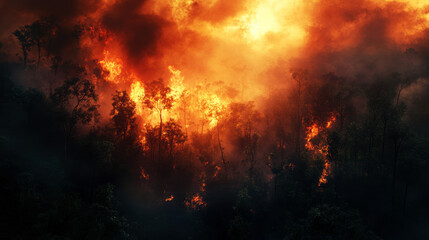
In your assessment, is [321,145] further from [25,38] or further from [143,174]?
[25,38]

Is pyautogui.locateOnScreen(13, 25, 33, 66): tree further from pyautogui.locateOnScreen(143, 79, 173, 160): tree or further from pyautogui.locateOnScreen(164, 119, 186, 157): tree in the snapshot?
pyautogui.locateOnScreen(164, 119, 186, 157): tree

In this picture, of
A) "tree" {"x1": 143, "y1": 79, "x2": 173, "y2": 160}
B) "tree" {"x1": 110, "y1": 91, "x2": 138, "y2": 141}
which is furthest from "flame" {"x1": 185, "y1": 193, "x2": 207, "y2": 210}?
"tree" {"x1": 110, "y1": 91, "x2": 138, "y2": 141}

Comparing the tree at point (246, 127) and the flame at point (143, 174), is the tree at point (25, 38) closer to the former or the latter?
the flame at point (143, 174)

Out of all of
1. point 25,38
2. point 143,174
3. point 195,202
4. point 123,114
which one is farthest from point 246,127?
point 25,38

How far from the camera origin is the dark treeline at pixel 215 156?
56.4m

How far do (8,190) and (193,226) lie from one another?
39.3 meters

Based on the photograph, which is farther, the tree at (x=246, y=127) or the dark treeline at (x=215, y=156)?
the tree at (x=246, y=127)

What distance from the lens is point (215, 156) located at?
273 feet

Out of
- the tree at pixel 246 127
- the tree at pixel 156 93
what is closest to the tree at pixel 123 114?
the tree at pixel 156 93

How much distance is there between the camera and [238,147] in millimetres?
83688

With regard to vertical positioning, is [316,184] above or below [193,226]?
above

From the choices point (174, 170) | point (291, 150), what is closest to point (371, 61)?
point (291, 150)

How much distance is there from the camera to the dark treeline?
56.4 meters

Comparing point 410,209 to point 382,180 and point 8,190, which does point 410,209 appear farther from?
point 8,190
